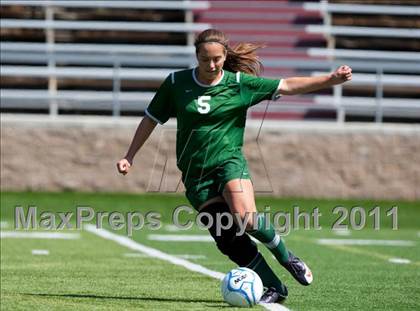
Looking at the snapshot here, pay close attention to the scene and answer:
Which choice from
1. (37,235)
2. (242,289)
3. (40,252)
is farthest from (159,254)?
(242,289)

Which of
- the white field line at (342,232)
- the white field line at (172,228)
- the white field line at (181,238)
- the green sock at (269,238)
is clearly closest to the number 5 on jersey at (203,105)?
the green sock at (269,238)

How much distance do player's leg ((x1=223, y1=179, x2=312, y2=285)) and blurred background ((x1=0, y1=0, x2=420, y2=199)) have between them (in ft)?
34.5

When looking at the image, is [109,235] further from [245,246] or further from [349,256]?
[245,246]

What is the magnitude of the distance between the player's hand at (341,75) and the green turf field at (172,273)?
1401mm

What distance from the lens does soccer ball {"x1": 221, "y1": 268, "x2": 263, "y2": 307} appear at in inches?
265

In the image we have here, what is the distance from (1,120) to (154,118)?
420 inches

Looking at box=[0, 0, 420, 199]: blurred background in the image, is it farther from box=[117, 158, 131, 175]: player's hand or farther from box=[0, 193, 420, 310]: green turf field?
box=[117, 158, 131, 175]: player's hand

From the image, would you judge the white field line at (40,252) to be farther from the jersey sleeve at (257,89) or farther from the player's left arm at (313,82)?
the player's left arm at (313,82)

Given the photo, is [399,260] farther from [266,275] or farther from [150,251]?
[266,275]

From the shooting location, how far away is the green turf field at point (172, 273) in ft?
23.0

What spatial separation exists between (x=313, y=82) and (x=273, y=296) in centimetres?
140

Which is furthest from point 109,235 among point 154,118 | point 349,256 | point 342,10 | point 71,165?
point 342,10

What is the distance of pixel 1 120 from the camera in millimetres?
17891

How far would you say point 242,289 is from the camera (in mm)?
6742
